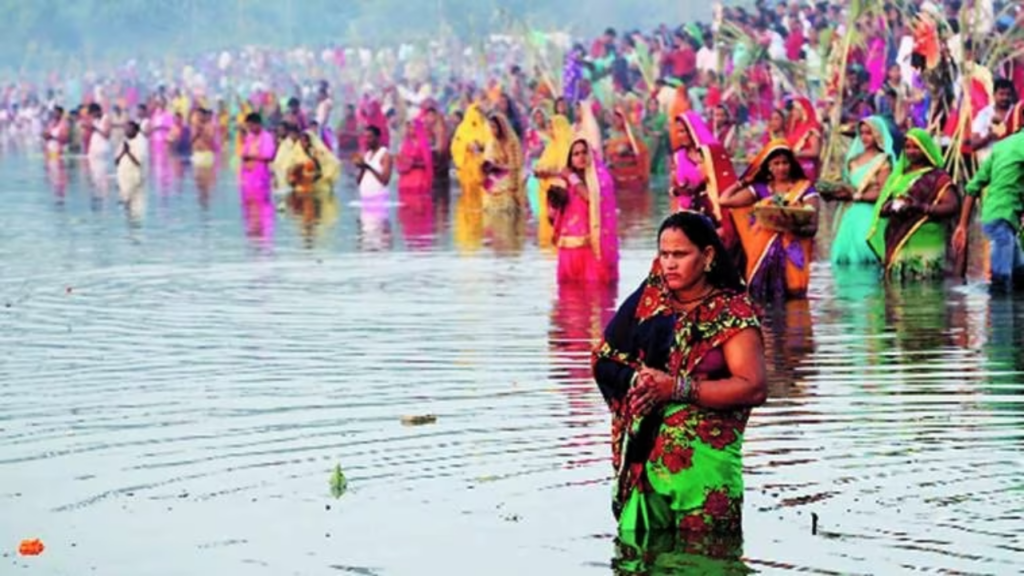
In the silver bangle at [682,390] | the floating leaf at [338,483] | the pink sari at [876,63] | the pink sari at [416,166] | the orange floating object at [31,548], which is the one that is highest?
the pink sari at [876,63]

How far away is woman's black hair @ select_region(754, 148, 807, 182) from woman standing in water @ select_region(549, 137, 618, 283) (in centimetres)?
108

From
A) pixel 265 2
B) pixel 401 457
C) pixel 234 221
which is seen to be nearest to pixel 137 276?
pixel 234 221

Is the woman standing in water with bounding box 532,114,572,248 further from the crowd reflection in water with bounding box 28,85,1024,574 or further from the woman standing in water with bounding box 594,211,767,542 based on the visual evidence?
the woman standing in water with bounding box 594,211,767,542

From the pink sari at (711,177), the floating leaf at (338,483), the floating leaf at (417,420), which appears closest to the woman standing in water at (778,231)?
the pink sari at (711,177)

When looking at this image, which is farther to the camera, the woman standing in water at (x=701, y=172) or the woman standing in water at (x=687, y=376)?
the woman standing in water at (x=701, y=172)

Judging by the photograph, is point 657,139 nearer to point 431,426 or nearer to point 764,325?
point 764,325

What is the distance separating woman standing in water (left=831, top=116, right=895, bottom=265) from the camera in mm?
18641

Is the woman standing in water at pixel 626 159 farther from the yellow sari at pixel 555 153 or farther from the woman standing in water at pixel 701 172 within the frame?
the woman standing in water at pixel 701 172

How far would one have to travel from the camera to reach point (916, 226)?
1775 centimetres

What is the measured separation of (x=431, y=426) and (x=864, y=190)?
8.21m

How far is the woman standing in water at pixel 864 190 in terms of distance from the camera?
61.2ft

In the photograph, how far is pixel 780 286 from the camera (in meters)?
16.5

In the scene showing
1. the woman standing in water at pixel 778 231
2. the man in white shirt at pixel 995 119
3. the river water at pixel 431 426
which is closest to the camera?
the river water at pixel 431 426

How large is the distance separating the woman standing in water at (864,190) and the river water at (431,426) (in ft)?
0.88
